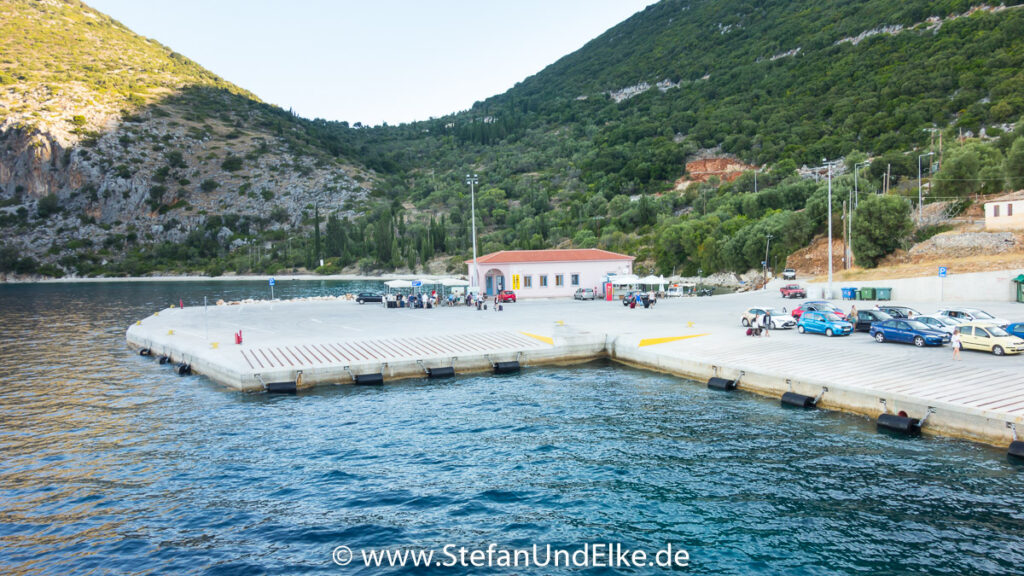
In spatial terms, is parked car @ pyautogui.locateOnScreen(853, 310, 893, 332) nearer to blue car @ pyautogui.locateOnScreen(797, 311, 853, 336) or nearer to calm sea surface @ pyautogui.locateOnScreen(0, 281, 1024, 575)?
blue car @ pyautogui.locateOnScreen(797, 311, 853, 336)

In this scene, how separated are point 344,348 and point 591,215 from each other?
113741 millimetres

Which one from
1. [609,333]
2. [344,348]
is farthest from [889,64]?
[344,348]

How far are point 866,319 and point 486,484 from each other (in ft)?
76.1

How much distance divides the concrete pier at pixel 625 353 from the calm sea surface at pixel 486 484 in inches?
46.1

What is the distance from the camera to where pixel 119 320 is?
169ft

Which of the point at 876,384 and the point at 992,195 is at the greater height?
the point at 992,195

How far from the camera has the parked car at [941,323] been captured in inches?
939

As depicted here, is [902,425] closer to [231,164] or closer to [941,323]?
[941,323]

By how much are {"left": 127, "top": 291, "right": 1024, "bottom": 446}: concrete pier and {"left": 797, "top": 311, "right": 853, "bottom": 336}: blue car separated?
59cm

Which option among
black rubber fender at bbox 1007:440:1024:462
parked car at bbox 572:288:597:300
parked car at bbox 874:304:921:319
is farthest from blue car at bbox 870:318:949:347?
parked car at bbox 572:288:597:300

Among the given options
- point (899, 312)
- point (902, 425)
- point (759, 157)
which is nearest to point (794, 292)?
point (899, 312)

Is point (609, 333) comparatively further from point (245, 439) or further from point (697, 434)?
point (245, 439)

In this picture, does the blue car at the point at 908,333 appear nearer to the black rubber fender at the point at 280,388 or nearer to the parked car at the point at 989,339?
the parked car at the point at 989,339

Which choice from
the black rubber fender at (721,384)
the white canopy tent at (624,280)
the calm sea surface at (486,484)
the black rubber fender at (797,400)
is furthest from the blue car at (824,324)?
the white canopy tent at (624,280)
